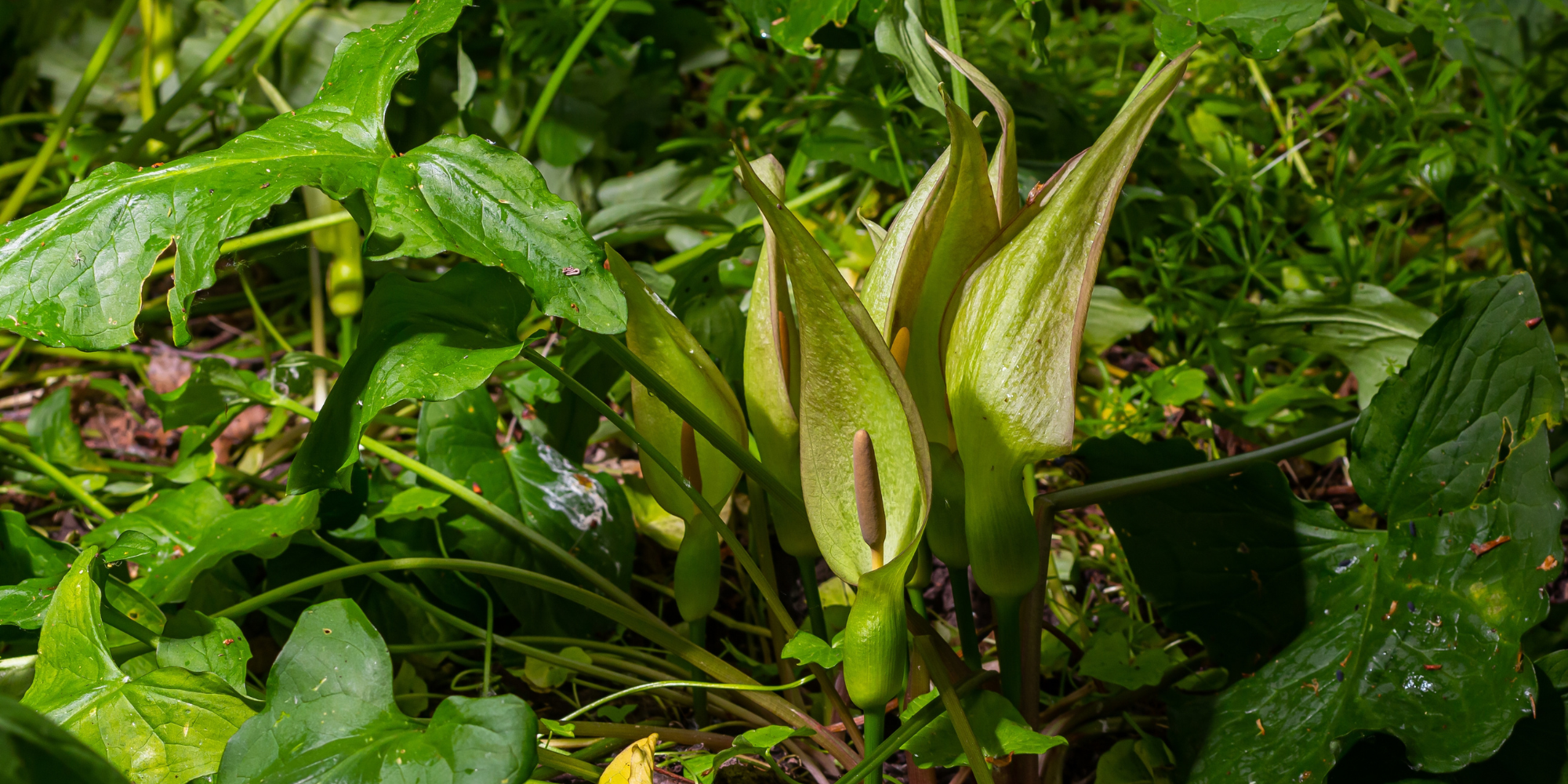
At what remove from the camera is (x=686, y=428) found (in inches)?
28.5

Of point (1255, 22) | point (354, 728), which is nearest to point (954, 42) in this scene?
point (1255, 22)

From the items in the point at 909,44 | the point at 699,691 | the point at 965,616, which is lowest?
the point at 699,691

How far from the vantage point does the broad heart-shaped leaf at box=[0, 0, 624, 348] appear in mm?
561

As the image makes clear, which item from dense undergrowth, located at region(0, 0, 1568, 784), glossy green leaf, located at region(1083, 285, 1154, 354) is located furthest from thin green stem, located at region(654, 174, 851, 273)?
glossy green leaf, located at region(1083, 285, 1154, 354)

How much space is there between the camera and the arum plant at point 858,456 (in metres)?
0.56

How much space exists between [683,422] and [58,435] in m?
0.80

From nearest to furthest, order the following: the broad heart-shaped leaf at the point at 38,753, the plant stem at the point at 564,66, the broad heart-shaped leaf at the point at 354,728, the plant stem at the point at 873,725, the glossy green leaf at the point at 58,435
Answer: the broad heart-shaped leaf at the point at 38,753 → the broad heart-shaped leaf at the point at 354,728 → the plant stem at the point at 873,725 → the glossy green leaf at the point at 58,435 → the plant stem at the point at 564,66

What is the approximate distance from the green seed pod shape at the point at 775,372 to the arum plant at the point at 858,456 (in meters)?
0.07

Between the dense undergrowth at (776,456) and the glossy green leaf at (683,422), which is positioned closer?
the dense undergrowth at (776,456)

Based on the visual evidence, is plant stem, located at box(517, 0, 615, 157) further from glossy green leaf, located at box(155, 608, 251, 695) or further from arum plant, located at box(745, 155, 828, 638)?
glossy green leaf, located at box(155, 608, 251, 695)

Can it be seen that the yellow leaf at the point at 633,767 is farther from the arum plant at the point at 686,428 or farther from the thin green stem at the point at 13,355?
the thin green stem at the point at 13,355

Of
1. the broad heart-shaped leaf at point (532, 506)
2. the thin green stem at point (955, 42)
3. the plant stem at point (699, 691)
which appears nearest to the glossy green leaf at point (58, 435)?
the broad heart-shaped leaf at point (532, 506)

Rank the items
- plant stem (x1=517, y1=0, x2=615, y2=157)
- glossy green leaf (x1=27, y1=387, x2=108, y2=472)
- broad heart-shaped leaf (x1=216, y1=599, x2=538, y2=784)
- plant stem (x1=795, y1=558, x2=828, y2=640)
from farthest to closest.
A: plant stem (x1=517, y1=0, x2=615, y2=157) → glossy green leaf (x1=27, y1=387, x2=108, y2=472) → plant stem (x1=795, y1=558, x2=828, y2=640) → broad heart-shaped leaf (x1=216, y1=599, x2=538, y2=784)

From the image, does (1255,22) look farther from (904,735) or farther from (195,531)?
(195,531)
